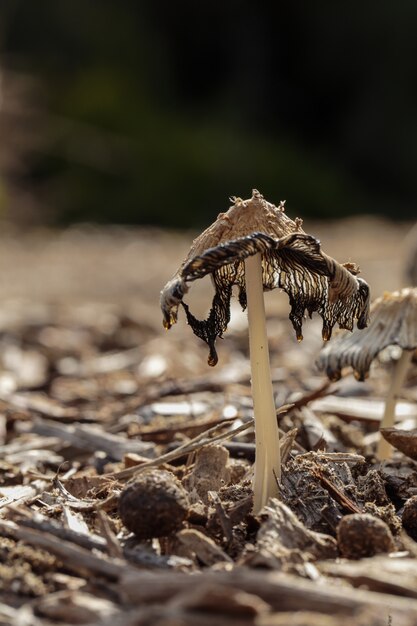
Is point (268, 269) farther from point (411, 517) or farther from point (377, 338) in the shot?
point (411, 517)

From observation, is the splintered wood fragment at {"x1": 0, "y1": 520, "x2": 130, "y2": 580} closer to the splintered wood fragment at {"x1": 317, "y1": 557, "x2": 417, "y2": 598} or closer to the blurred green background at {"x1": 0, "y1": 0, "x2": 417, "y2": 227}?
the splintered wood fragment at {"x1": 317, "y1": 557, "x2": 417, "y2": 598}

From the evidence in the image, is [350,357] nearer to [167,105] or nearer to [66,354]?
[66,354]

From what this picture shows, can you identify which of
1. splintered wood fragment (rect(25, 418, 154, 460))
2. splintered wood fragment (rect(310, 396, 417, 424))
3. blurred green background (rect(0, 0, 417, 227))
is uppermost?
blurred green background (rect(0, 0, 417, 227))

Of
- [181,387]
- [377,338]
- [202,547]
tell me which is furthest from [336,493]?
[181,387]

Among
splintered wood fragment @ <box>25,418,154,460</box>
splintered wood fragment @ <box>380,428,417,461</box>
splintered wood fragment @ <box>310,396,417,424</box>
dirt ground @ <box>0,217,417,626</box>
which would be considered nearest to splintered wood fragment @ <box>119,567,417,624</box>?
dirt ground @ <box>0,217,417,626</box>

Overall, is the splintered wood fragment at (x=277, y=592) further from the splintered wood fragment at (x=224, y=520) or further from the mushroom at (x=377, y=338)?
the mushroom at (x=377, y=338)
